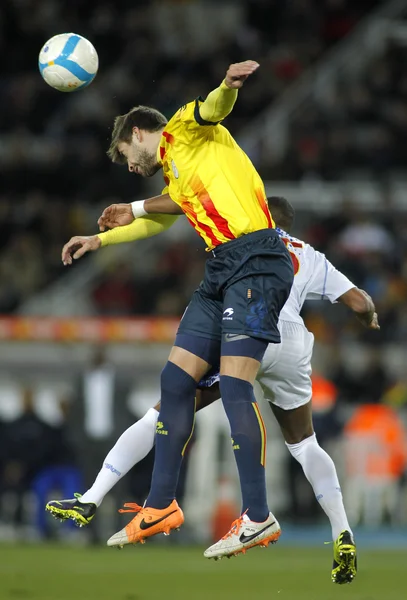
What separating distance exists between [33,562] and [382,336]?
300 inches

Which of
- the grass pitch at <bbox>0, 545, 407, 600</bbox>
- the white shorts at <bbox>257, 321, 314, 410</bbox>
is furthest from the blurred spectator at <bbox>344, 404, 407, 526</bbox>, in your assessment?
the white shorts at <bbox>257, 321, 314, 410</bbox>

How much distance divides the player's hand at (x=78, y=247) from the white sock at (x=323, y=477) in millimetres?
1854

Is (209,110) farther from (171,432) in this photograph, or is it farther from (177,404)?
(171,432)

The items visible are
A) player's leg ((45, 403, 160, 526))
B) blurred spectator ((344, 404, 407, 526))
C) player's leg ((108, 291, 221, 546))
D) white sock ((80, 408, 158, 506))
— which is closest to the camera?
player's leg ((108, 291, 221, 546))

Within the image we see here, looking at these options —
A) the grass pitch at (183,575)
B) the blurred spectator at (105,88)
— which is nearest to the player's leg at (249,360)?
the grass pitch at (183,575)

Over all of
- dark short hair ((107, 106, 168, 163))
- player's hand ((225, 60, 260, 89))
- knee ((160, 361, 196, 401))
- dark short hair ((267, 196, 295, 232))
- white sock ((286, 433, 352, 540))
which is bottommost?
white sock ((286, 433, 352, 540))

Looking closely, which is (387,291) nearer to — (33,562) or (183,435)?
(33,562)

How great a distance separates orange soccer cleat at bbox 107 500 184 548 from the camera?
24.3ft

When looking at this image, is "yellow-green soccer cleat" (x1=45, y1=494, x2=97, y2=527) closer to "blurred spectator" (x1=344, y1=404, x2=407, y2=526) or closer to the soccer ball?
the soccer ball

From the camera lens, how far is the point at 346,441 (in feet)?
Result: 55.1

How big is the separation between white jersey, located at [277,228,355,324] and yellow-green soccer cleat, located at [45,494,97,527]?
175cm

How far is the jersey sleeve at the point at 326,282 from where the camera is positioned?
320 inches

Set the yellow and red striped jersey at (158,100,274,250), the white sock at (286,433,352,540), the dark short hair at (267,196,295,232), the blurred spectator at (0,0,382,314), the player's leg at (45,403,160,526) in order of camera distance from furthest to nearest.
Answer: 1. the blurred spectator at (0,0,382,314)
2. the dark short hair at (267,196,295,232)
3. the white sock at (286,433,352,540)
4. the player's leg at (45,403,160,526)
5. the yellow and red striped jersey at (158,100,274,250)

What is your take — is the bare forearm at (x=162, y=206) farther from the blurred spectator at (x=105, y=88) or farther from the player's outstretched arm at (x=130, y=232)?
the blurred spectator at (x=105, y=88)
